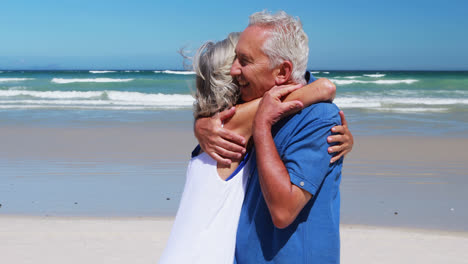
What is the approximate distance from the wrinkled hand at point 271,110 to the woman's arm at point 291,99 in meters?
0.04

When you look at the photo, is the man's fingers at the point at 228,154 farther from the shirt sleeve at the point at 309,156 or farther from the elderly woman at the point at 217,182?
the shirt sleeve at the point at 309,156

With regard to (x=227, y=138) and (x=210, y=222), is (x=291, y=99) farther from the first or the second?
(x=210, y=222)

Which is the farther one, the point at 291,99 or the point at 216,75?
the point at 216,75

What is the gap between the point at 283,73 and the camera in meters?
1.81

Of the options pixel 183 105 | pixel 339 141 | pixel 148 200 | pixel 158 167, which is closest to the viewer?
pixel 339 141

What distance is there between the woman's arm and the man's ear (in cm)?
7

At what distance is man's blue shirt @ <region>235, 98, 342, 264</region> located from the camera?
64.2 inches

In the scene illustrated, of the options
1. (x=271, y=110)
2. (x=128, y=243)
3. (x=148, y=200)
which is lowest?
(x=148, y=200)

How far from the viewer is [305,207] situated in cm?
170

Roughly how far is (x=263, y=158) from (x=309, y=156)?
14 cm

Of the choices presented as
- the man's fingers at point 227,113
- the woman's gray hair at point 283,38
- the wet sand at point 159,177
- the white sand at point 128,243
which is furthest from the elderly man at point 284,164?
the wet sand at point 159,177

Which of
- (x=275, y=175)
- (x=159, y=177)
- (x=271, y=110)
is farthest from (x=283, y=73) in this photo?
(x=159, y=177)

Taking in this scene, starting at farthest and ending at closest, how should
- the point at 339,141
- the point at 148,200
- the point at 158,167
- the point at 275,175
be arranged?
1. the point at 158,167
2. the point at 148,200
3. the point at 339,141
4. the point at 275,175

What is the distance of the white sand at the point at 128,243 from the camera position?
14.7 ft
